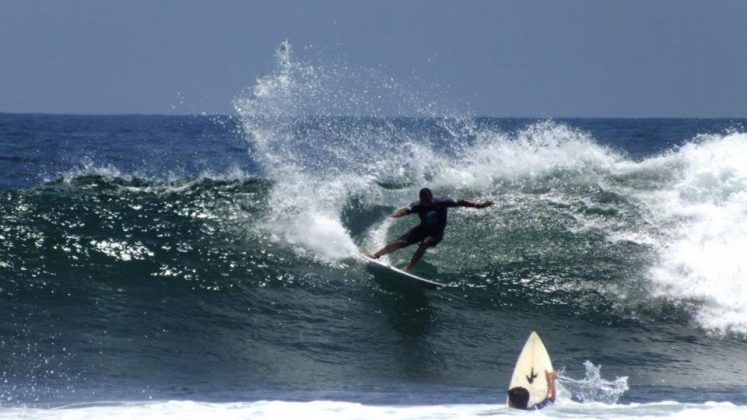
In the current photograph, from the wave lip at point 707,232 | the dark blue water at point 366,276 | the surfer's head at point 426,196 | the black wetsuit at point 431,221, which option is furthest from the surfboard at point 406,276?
the wave lip at point 707,232

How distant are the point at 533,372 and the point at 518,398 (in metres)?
0.37

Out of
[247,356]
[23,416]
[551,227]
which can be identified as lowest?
[23,416]

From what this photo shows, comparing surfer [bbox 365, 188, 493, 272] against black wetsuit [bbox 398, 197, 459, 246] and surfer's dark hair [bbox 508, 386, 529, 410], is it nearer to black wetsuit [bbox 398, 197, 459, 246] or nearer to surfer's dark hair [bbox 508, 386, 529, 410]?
black wetsuit [bbox 398, 197, 459, 246]

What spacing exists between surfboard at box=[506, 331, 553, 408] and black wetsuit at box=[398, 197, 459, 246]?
4.35m

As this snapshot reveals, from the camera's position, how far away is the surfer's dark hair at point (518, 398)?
8891mm

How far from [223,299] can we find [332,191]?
4.13 metres

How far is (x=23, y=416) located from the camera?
27.8 ft

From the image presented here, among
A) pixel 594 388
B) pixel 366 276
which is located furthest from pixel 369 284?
pixel 594 388

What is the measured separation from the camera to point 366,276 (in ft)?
45.6

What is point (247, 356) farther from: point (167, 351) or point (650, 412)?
point (650, 412)

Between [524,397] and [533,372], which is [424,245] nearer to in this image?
[533,372]

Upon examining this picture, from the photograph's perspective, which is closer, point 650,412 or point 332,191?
point 650,412

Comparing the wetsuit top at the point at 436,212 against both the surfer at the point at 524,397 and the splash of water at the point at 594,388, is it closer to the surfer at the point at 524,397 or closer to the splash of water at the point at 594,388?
the splash of water at the point at 594,388

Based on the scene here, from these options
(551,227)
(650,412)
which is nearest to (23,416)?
(650,412)
